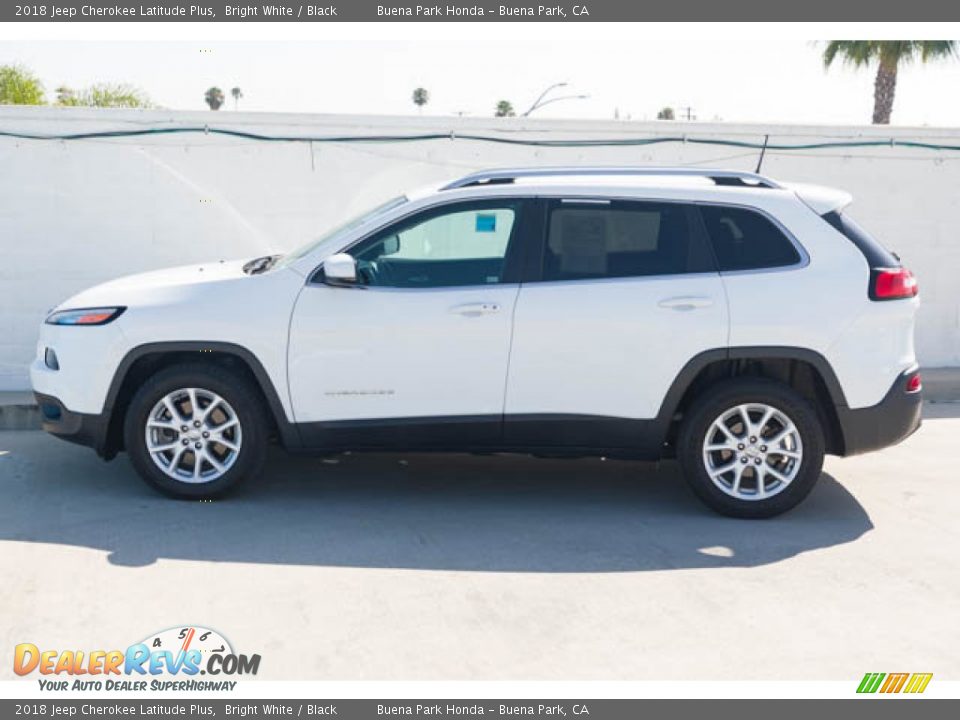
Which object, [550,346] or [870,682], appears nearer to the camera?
[870,682]

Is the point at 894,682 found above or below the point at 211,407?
below

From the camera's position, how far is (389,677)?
14.1 feet

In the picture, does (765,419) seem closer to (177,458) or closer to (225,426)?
(225,426)

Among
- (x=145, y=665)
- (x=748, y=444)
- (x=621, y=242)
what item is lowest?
(x=145, y=665)

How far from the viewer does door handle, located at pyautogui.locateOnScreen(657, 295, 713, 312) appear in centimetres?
626

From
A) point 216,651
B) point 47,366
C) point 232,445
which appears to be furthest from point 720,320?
point 47,366

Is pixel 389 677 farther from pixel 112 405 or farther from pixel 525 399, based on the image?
pixel 112 405

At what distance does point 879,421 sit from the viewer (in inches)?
250

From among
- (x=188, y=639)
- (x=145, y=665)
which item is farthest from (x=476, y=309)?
(x=145, y=665)

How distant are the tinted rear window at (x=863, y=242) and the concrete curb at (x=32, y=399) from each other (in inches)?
153

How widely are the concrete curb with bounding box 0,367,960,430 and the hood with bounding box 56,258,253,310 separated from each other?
1981mm

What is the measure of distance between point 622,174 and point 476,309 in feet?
4.19

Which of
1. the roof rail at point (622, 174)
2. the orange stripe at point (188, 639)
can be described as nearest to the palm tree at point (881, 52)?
the roof rail at point (622, 174)

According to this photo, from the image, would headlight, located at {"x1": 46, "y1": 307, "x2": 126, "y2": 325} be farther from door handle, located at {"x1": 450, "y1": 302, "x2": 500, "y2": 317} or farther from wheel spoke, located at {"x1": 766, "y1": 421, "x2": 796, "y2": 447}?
wheel spoke, located at {"x1": 766, "y1": 421, "x2": 796, "y2": 447}
